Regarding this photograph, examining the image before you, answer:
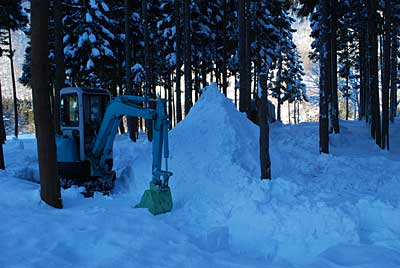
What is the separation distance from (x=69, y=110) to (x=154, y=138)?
3763 millimetres

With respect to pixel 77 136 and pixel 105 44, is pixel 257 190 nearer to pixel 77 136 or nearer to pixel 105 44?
pixel 77 136

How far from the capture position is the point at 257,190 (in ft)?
23.0

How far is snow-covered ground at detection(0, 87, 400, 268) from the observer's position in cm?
474

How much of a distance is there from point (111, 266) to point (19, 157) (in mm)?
12376

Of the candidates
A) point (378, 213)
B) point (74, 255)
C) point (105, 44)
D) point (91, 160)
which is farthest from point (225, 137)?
point (105, 44)

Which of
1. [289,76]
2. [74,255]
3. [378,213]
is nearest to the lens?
[74,255]

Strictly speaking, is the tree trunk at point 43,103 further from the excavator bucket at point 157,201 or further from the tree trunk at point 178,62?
the tree trunk at point 178,62

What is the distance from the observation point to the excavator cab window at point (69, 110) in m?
10.1

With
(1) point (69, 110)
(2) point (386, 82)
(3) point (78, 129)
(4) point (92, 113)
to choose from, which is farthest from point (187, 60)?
(2) point (386, 82)

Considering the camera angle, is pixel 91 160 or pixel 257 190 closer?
pixel 257 190

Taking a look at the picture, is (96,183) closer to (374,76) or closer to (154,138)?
(154,138)

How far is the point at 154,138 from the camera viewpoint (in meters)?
→ 7.86

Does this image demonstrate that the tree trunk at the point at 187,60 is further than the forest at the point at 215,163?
Yes

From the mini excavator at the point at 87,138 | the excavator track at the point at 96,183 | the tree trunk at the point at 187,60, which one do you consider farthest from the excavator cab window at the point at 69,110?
the tree trunk at the point at 187,60
